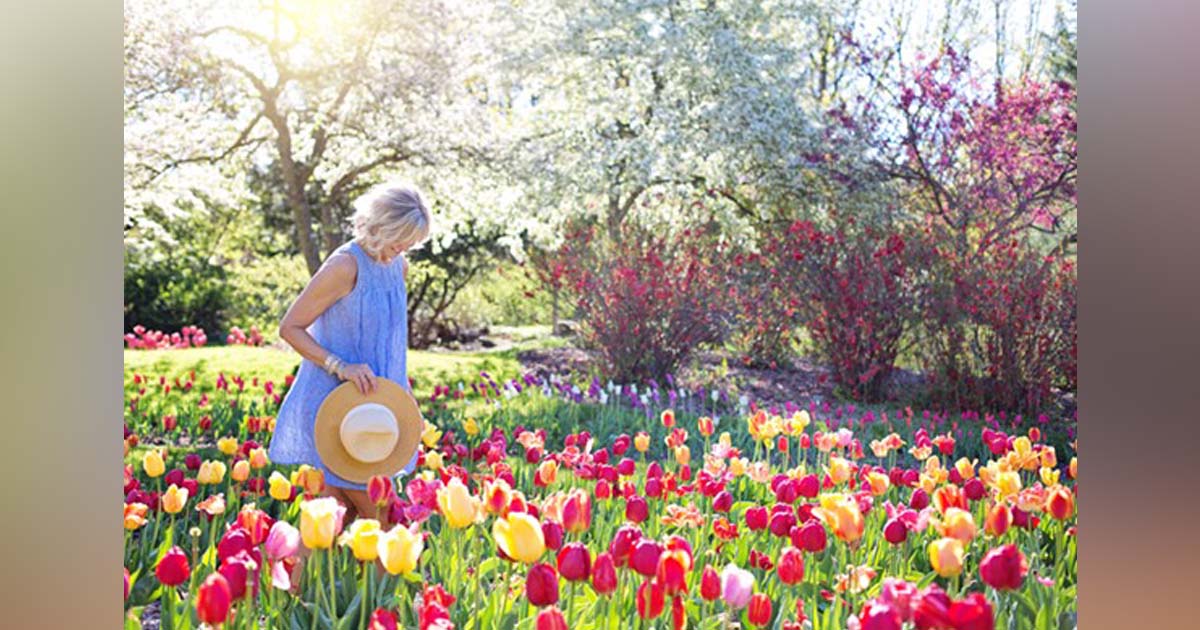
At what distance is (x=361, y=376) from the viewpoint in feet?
8.08

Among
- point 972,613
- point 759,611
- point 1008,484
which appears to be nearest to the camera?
point 972,613

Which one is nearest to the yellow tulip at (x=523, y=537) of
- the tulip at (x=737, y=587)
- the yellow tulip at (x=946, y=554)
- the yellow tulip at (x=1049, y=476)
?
the tulip at (x=737, y=587)

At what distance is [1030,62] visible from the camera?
20.0ft

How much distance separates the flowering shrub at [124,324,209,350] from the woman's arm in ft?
10.4

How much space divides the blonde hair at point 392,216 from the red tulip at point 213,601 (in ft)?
3.84

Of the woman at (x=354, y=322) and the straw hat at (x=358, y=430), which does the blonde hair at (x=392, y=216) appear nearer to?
the woman at (x=354, y=322)

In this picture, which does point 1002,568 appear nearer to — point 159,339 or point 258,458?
point 258,458

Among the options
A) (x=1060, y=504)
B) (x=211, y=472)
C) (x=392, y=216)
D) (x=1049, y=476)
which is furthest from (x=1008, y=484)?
(x=211, y=472)

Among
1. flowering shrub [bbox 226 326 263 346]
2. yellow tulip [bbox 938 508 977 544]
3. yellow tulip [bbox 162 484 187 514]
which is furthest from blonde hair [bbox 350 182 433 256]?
flowering shrub [bbox 226 326 263 346]

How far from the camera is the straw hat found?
2.43 m

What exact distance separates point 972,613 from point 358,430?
150 cm

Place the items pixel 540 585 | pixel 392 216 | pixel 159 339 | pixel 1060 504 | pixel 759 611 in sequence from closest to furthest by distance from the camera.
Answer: pixel 540 585
pixel 759 611
pixel 1060 504
pixel 392 216
pixel 159 339
